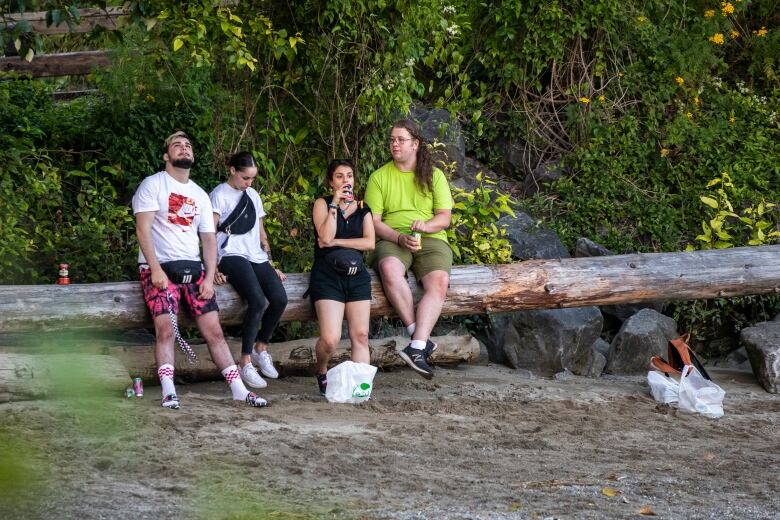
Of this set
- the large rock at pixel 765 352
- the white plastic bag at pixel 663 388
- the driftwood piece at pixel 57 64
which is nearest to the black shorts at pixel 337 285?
the white plastic bag at pixel 663 388

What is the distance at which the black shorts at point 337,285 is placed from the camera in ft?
20.1

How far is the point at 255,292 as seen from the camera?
6.10 metres

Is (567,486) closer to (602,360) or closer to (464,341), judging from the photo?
(464,341)

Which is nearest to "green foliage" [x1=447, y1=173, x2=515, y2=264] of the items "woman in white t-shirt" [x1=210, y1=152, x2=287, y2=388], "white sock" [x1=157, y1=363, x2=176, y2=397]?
"woman in white t-shirt" [x1=210, y1=152, x2=287, y2=388]

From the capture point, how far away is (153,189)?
5.71 m

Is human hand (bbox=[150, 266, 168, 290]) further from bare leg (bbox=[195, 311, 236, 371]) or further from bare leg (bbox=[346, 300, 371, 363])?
bare leg (bbox=[346, 300, 371, 363])

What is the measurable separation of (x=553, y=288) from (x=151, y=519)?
4.27 m

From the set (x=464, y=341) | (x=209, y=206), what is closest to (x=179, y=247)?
(x=209, y=206)

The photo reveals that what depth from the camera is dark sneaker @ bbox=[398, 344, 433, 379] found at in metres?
6.20

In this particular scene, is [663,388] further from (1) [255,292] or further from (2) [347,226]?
(1) [255,292]

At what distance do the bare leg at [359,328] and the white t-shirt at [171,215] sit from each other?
1.03 m

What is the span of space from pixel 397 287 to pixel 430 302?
0.24 m

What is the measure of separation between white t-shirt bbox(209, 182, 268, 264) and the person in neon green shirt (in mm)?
813

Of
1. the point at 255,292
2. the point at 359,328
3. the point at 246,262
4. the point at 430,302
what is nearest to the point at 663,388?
the point at 430,302
